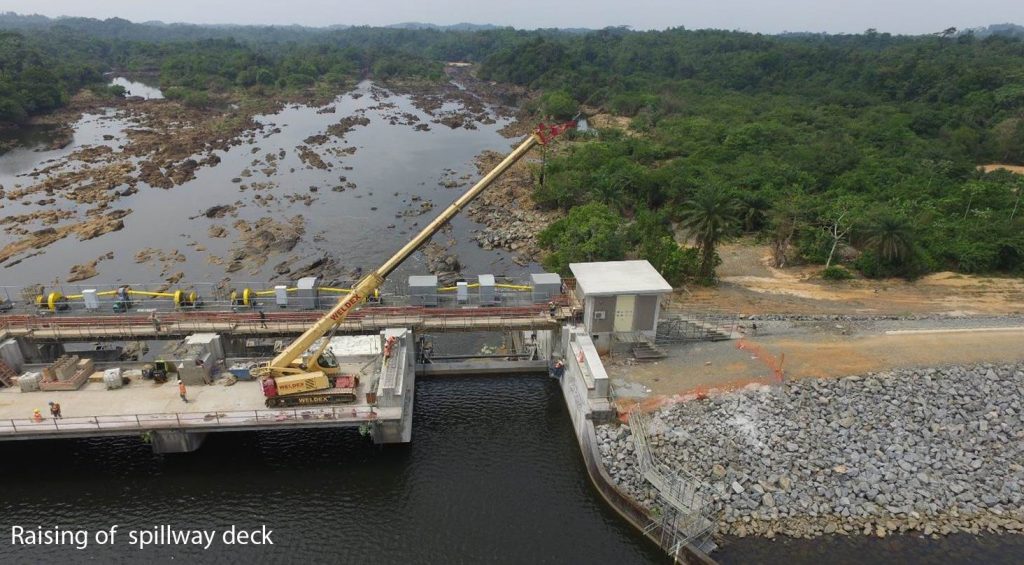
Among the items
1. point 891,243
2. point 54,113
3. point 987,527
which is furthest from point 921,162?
point 54,113

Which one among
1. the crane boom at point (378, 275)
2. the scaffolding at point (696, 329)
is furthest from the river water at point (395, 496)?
the scaffolding at point (696, 329)

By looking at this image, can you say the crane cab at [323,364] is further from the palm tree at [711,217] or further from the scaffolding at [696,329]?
the palm tree at [711,217]

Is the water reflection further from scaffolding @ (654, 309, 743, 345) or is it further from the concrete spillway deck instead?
scaffolding @ (654, 309, 743, 345)

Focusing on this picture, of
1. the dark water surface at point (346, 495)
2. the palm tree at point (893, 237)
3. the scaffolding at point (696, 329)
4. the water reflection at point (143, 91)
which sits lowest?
the dark water surface at point (346, 495)

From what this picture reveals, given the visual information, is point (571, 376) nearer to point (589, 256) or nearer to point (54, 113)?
point (589, 256)

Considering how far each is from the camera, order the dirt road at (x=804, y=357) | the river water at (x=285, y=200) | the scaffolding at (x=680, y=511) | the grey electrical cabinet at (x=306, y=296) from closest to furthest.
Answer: the scaffolding at (x=680, y=511)
the dirt road at (x=804, y=357)
the grey electrical cabinet at (x=306, y=296)
the river water at (x=285, y=200)

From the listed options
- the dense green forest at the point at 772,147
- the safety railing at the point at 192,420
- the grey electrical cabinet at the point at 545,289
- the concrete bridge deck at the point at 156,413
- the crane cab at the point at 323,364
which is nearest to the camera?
the safety railing at the point at 192,420
